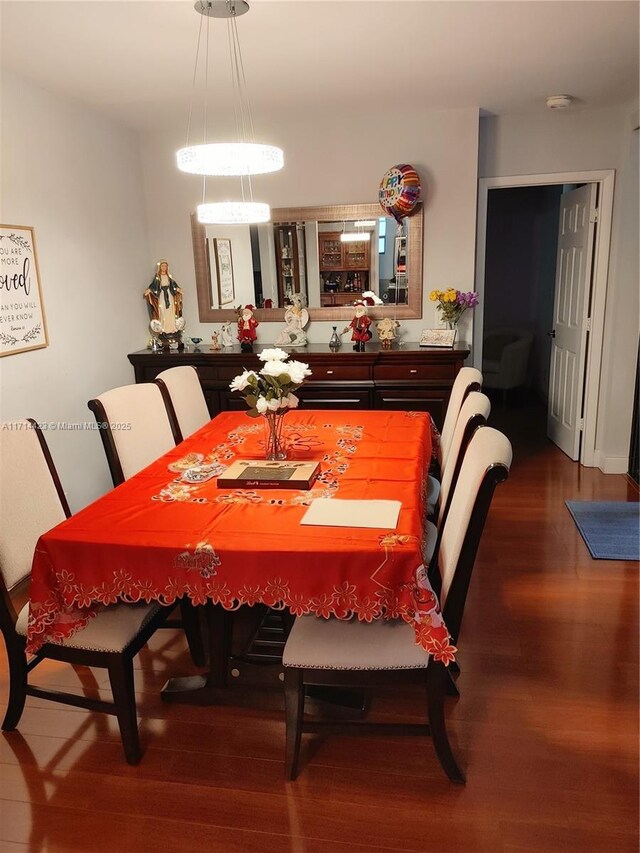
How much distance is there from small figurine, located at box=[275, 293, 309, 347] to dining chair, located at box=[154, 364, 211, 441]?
104 centimetres

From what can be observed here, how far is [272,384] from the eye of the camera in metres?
2.35

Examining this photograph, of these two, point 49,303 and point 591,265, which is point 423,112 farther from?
point 49,303

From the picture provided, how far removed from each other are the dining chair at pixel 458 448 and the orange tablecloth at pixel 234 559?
0.67 feet

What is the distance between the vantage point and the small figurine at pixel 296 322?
443cm

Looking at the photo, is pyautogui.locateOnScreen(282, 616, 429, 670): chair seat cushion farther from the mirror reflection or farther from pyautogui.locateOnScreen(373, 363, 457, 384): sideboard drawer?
the mirror reflection

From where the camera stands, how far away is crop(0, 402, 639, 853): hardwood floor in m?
1.72

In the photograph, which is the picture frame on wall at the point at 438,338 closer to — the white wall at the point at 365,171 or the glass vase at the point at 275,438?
the white wall at the point at 365,171

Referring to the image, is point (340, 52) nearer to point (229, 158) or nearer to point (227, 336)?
point (229, 158)

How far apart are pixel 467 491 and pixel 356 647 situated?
1.86 ft

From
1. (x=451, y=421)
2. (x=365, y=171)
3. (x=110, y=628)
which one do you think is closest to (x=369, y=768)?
(x=110, y=628)

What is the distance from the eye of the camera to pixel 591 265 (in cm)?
436

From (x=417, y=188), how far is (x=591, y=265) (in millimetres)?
1390

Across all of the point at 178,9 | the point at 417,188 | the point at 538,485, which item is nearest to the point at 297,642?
the point at 178,9

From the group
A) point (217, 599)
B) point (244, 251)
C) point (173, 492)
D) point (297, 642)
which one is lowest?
point (297, 642)
